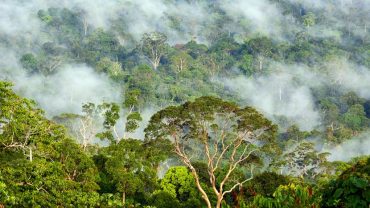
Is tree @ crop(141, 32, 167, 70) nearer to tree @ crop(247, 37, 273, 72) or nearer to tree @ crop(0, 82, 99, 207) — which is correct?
tree @ crop(247, 37, 273, 72)

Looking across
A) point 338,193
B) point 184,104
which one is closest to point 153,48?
point 184,104

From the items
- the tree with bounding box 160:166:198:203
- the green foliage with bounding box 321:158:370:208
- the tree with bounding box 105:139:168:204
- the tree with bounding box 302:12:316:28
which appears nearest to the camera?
the green foliage with bounding box 321:158:370:208

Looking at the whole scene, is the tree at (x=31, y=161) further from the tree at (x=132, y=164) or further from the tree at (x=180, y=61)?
the tree at (x=180, y=61)

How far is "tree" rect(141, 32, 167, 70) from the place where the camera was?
105250 mm

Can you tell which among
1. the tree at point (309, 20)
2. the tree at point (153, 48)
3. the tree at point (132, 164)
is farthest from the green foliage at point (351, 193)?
the tree at point (309, 20)

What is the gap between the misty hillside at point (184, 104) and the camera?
20656mm

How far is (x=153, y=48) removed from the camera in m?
108

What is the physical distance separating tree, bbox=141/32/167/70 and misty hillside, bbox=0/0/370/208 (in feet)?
1.28

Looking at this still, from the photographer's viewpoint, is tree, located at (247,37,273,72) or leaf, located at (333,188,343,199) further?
tree, located at (247,37,273,72)

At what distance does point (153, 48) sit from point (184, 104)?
79906 millimetres

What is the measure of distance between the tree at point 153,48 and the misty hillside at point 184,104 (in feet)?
1.28

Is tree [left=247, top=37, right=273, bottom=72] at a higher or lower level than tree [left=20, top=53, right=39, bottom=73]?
higher

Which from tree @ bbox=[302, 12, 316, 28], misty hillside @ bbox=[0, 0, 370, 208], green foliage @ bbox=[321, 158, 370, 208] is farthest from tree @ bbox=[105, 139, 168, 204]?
tree @ bbox=[302, 12, 316, 28]

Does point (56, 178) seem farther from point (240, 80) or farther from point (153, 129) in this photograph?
point (240, 80)
